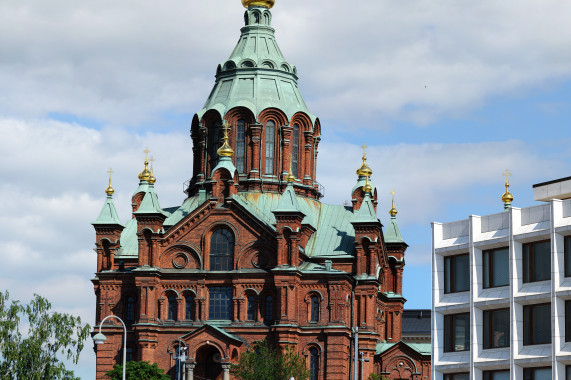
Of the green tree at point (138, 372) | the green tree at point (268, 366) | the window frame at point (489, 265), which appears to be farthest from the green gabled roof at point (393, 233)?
the window frame at point (489, 265)

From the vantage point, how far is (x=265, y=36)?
4665 inches

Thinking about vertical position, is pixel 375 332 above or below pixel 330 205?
below

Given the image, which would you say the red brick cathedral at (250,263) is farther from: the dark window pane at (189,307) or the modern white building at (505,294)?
the modern white building at (505,294)

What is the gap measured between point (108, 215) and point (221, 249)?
30.8ft

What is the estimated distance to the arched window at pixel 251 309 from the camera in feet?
350

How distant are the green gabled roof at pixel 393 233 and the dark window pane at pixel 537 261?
50379 mm

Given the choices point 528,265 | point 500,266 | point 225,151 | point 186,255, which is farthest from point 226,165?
point 528,265

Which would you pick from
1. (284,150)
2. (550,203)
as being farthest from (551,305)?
(284,150)

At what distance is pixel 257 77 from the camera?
115938mm

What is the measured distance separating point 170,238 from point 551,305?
4591 centimetres

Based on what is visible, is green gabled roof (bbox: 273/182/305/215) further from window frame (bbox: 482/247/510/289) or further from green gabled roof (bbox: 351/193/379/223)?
window frame (bbox: 482/247/510/289)

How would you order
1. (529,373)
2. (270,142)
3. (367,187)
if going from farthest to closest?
(270,142), (367,187), (529,373)

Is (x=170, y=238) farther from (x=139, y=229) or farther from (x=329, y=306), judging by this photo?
(x=329, y=306)

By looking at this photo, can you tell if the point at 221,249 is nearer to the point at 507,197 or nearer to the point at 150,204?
the point at 150,204
